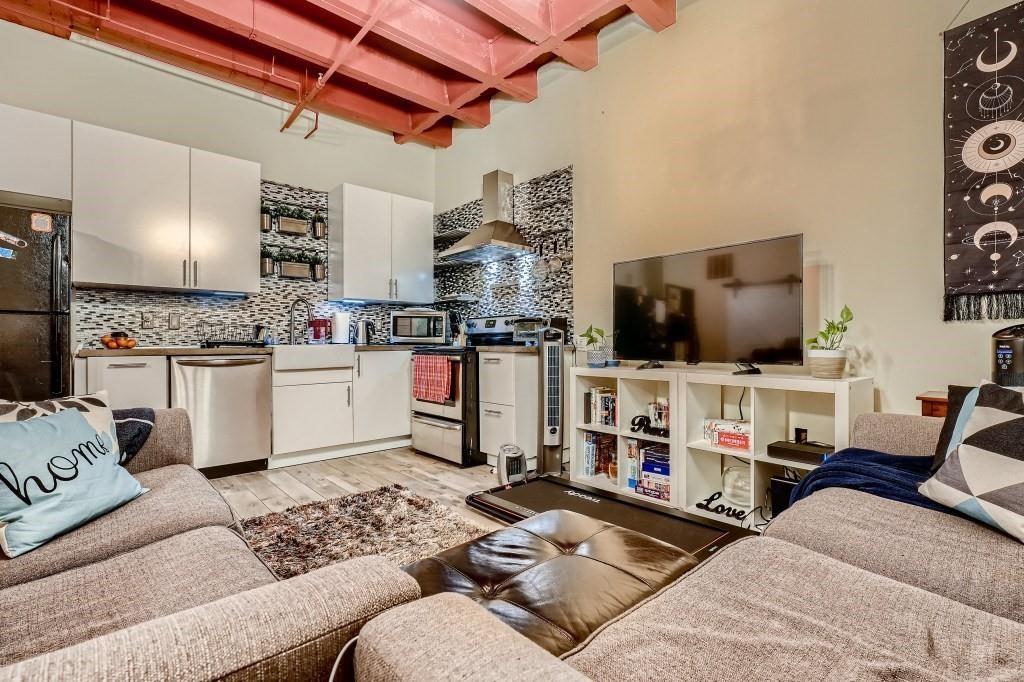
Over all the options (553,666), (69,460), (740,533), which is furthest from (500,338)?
(553,666)

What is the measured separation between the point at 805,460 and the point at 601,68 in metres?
3.08

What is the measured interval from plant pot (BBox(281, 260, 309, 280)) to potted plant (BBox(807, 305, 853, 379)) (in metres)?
3.93

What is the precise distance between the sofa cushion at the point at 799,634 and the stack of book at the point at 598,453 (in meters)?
2.25

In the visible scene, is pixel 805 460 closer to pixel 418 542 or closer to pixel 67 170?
pixel 418 542

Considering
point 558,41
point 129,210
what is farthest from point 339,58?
point 129,210

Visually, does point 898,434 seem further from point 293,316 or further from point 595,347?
point 293,316

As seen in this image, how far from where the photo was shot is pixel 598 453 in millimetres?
3260

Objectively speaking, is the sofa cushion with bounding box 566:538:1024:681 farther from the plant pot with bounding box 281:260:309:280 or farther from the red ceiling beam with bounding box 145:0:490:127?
the plant pot with bounding box 281:260:309:280

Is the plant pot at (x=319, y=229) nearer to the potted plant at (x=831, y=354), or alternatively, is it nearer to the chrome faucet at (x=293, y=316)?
the chrome faucet at (x=293, y=316)

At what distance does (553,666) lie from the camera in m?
0.50

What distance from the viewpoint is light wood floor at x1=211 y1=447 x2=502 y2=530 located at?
9.21 feet

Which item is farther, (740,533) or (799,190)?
(799,190)

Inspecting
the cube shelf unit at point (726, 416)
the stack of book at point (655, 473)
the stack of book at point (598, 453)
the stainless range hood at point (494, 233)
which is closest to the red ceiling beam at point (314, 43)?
the stainless range hood at point (494, 233)

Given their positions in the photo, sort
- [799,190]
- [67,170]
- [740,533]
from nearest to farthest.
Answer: [740,533] < [799,190] < [67,170]
